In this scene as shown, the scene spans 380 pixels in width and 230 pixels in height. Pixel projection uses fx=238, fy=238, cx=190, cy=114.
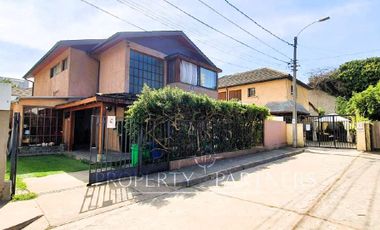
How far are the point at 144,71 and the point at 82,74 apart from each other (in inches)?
162

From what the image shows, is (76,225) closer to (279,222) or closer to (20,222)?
(20,222)

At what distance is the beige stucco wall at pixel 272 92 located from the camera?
2422 cm

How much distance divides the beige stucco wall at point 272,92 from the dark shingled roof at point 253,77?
1.51 feet

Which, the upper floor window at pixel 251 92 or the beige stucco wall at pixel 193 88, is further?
the upper floor window at pixel 251 92

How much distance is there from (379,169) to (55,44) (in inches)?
717

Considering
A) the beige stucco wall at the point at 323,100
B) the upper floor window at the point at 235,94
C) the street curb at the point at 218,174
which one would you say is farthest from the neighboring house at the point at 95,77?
the beige stucco wall at the point at 323,100

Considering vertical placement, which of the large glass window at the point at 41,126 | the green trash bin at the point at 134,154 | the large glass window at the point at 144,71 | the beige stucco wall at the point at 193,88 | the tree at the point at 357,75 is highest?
the tree at the point at 357,75

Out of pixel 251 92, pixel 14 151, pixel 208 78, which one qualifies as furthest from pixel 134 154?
pixel 251 92

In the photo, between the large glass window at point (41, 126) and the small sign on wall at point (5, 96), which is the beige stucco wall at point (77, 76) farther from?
the small sign on wall at point (5, 96)

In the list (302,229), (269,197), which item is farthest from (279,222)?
(269,197)

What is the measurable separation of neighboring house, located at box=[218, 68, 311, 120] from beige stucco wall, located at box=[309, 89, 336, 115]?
493cm

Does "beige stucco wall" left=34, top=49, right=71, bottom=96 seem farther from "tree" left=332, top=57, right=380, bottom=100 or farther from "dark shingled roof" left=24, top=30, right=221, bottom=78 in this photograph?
"tree" left=332, top=57, right=380, bottom=100

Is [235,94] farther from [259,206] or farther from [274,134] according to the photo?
[259,206]

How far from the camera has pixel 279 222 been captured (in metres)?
4.51
